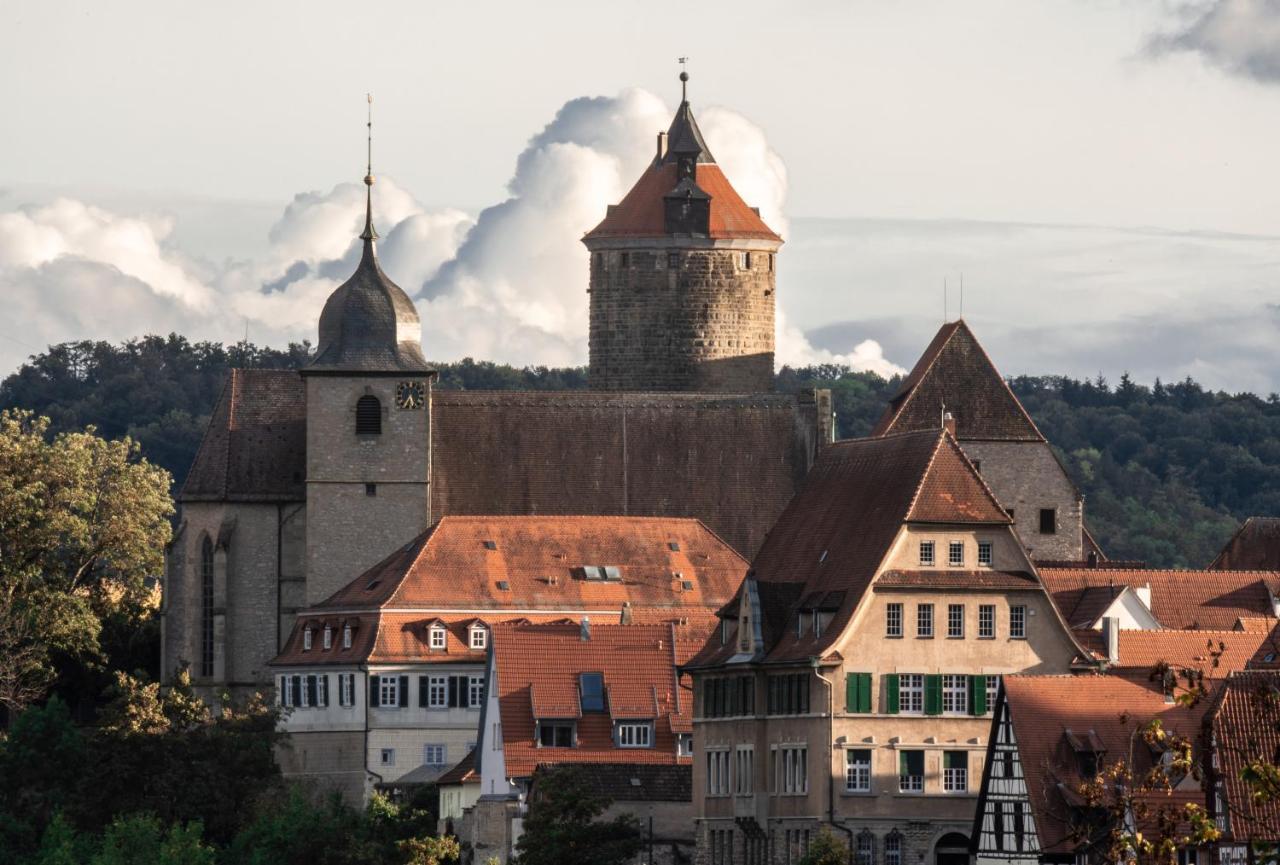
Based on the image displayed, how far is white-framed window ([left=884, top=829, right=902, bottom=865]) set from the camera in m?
72.1

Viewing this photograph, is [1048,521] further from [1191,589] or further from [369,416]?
[369,416]

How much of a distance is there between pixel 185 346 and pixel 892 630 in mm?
110706

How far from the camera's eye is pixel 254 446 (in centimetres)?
10225

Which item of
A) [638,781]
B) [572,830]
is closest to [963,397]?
[638,781]

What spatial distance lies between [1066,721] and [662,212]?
47.6 meters

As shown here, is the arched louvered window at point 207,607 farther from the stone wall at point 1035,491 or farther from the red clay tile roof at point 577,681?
the stone wall at point 1035,491

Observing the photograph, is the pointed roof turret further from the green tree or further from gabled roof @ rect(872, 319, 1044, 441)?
the green tree

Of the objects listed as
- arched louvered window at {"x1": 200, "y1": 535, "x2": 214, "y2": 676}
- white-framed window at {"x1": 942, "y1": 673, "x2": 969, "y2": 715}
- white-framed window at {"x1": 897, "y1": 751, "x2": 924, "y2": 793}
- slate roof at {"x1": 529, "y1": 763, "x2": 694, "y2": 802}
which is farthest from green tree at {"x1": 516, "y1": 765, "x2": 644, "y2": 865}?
arched louvered window at {"x1": 200, "y1": 535, "x2": 214, "y2": 676}

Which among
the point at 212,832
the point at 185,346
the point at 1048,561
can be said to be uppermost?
the point at 185,346

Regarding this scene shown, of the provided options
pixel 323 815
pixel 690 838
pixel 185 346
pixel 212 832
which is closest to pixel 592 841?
pixel 690 838

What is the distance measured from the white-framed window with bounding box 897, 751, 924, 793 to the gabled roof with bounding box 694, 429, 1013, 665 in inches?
99.6

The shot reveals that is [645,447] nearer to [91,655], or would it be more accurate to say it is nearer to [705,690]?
[91,655]

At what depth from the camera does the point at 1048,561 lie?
3814 inches

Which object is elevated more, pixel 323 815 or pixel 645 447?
pixel 645 447
